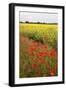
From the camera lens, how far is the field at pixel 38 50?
80.7 inches

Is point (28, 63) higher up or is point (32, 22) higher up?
point (32, 22)

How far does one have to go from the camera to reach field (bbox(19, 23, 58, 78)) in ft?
6.73

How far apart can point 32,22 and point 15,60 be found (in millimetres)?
267

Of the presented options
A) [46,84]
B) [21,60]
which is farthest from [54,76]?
[21,60]

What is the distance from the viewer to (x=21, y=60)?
80.5 inches

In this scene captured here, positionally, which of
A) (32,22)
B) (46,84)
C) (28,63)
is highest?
(32,22)

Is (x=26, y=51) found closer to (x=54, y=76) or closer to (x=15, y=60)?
(x=15, y=60)

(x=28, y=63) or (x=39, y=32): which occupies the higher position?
(x=39, y=32)

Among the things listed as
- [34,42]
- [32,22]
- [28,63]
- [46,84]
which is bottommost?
[46,84]

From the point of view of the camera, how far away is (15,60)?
6.62ft

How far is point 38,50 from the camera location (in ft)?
6.89

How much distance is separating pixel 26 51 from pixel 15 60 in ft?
0.32
